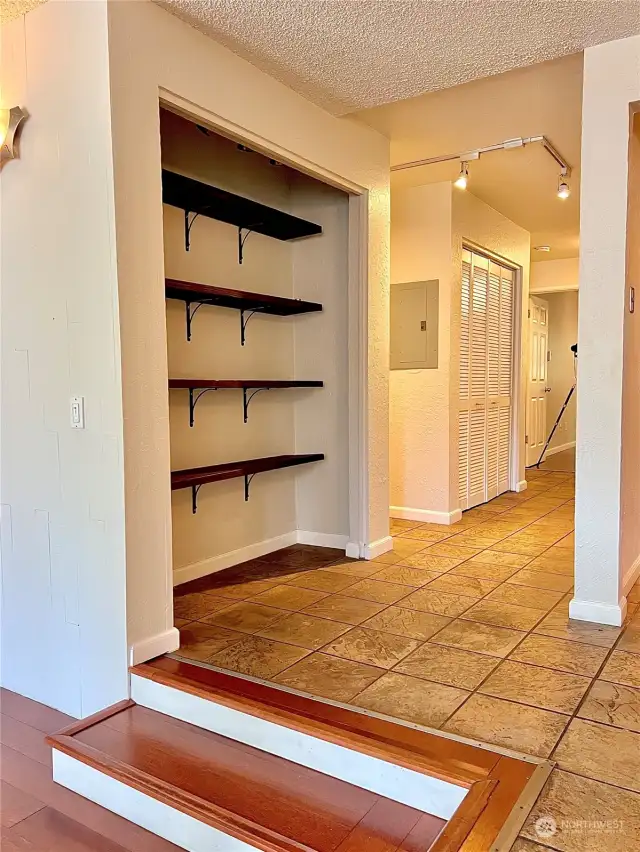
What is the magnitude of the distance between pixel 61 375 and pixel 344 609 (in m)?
1.56

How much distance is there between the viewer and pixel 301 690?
2168 mm

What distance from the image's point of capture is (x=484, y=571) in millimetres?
3514

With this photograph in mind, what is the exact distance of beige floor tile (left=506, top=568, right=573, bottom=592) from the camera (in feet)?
10.6

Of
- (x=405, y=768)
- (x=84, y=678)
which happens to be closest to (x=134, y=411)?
(x=84, y=678)

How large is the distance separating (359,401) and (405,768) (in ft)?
7.32

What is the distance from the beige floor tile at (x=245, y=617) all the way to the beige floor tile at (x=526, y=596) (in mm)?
1030

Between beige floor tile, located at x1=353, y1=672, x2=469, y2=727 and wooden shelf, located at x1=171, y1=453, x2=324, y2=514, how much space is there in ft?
3.91

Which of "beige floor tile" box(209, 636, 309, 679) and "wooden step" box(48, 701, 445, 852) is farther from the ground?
"beige floor tile" box(209, 636, 309, 679)

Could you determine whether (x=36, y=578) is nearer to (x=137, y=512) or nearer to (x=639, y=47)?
(x=137, y=512)

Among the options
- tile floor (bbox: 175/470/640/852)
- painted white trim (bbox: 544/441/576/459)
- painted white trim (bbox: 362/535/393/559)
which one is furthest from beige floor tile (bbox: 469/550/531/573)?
painted white trim (bbox: 544/441/576/459)

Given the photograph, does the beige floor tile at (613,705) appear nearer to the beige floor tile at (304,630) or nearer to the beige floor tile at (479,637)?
the beige floor tile at (479,637)

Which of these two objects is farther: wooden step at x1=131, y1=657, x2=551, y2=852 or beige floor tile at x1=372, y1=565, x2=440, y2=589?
beige floor tile at x1=372, y1=565, x2=440, y2=589

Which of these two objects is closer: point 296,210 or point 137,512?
point 137,512

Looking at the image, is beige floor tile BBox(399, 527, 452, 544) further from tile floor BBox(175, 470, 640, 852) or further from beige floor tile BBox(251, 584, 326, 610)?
beige floor tile BBox(251, 584, 326, 610)
